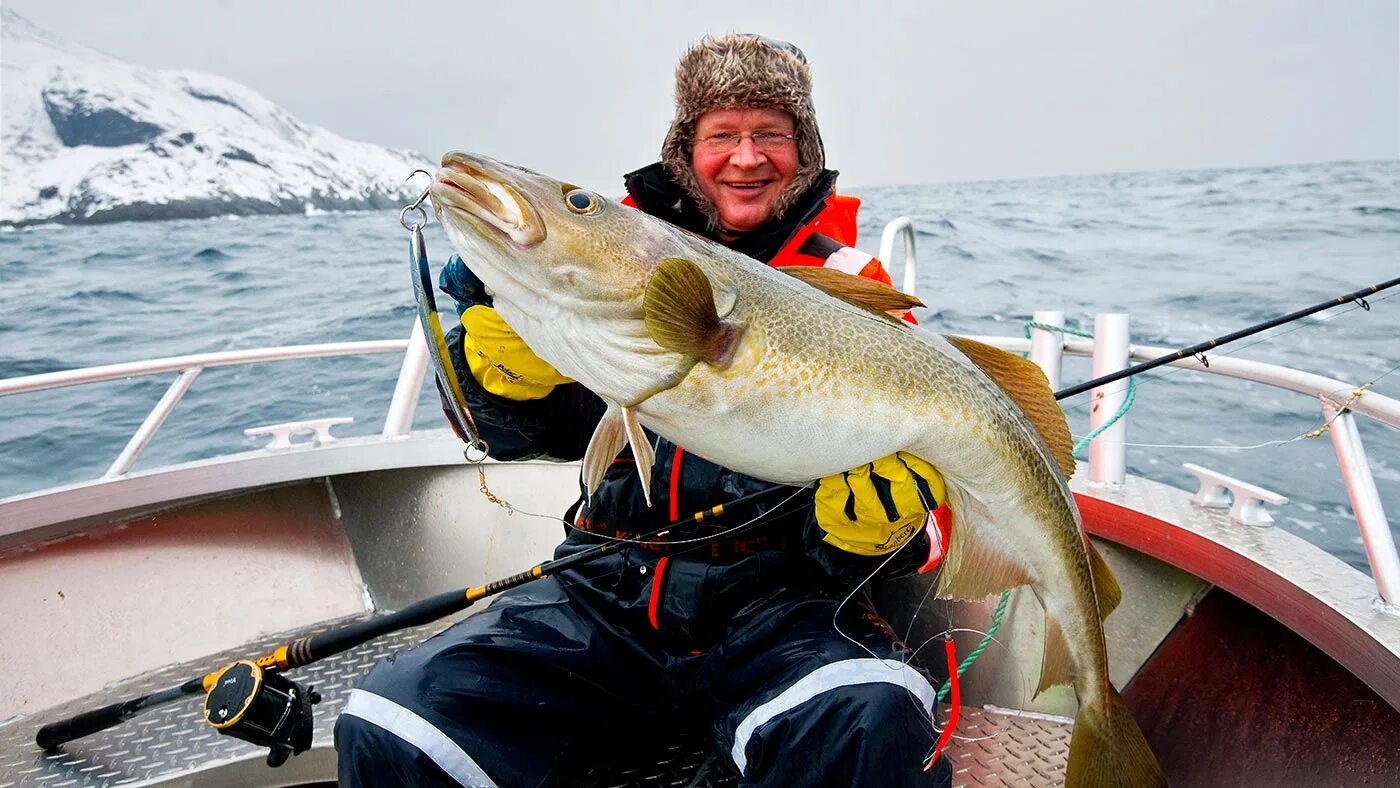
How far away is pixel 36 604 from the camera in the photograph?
3535 mm

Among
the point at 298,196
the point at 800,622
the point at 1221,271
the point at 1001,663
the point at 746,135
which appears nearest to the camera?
the point at 800,622

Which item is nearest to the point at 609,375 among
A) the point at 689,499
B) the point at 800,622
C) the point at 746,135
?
the point at 689,499

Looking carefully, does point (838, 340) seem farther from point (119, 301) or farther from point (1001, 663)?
point (119, 301)

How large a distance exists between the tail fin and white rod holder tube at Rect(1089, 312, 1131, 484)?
147 centimetres

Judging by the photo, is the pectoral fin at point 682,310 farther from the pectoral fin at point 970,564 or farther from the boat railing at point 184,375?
the boat railing at point 184,375

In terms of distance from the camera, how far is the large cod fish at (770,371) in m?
1.74

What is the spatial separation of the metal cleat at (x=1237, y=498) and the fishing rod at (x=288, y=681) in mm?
1808

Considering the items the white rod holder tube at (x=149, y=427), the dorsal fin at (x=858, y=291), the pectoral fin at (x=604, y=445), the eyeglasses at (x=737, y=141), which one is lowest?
the white rod holder tube at (x=149, y=427)

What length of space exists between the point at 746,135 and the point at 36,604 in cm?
348

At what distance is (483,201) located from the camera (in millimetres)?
1700

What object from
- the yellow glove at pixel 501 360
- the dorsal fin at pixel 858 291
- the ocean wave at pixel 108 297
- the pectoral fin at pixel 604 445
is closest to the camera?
the pectoral fin at pixel 604 445

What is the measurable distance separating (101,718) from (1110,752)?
10.6 feet

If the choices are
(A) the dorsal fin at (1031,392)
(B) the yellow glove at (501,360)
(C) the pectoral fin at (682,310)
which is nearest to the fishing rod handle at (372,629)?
(B) the yellow glove at (501,360)

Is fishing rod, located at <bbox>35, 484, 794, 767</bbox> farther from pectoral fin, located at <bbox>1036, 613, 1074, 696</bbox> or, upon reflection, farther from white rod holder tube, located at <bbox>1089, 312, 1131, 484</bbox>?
white rod holder tube, located at <bbox>1089, 312, 1131, 484</bbox>
